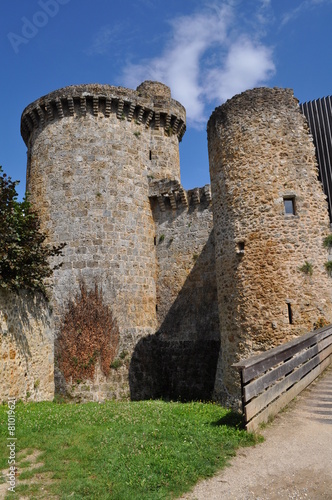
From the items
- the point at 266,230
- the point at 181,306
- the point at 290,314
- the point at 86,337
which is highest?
the point at 266,230

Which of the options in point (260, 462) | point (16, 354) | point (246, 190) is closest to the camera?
point (260, 462)

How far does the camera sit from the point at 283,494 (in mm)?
3764

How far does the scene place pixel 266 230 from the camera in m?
9.98

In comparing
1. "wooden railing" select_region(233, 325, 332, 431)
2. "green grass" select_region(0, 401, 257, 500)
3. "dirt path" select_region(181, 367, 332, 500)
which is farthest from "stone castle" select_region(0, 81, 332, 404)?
"dirt path" select_region(181, 367, 332, 500)

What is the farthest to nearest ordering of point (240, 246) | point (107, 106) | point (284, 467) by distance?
point (107, 106), point (240, 246), point (284, 467)

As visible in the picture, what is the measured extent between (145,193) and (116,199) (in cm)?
153

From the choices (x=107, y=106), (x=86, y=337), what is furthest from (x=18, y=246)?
(x=107, y=106)

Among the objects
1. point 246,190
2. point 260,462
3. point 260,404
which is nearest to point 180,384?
point 246,190

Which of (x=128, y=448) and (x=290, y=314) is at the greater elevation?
(x=290, y=314)

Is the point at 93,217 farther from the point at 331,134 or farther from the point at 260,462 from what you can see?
the point at 260,462

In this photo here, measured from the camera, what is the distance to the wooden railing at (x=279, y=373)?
531 cm

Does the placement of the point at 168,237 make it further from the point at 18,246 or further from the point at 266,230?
the point at 18,246

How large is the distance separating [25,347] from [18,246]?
2681 millimetres

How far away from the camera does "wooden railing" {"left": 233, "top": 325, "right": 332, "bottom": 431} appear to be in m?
5.31
